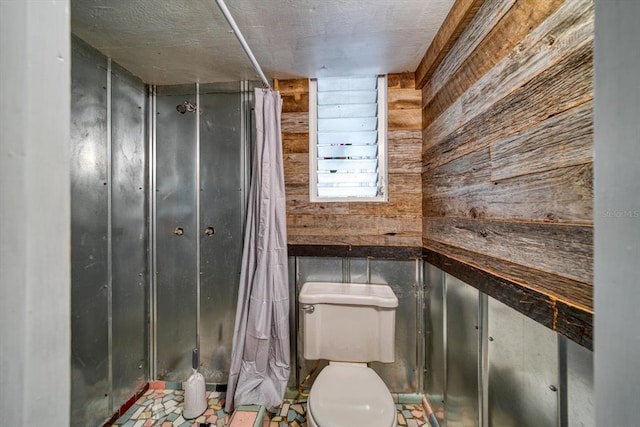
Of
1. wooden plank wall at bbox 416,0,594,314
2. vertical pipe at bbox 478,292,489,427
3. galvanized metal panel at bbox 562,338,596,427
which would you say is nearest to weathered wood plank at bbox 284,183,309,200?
wooden plank wall at bbox 416,0,594,314

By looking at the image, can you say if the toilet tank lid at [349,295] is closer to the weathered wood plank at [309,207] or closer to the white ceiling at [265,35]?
the weathered wood plank at [309,207]

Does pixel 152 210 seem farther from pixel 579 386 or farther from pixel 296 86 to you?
pixel 579 386

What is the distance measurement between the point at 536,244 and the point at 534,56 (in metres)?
0.52

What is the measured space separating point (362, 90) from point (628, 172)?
1558mm

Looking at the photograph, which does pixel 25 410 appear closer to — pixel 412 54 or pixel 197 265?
pixel 197 265

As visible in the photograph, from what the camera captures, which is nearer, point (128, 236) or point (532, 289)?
point (532, 289)

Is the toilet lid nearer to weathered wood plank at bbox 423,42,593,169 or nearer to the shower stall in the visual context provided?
the shower stall

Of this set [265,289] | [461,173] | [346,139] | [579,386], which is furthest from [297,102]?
[579,386]

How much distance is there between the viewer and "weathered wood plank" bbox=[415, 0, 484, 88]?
0.96 meters


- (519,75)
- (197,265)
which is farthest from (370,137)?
(197,265)

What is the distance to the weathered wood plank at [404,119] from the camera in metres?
1.54

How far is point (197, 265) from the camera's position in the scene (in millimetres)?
1650

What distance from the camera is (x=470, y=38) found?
3.28ft

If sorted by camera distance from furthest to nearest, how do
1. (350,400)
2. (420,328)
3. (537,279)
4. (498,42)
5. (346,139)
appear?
(346,139) < (420,328) < (350,400) < (498,42) < (537,279)
